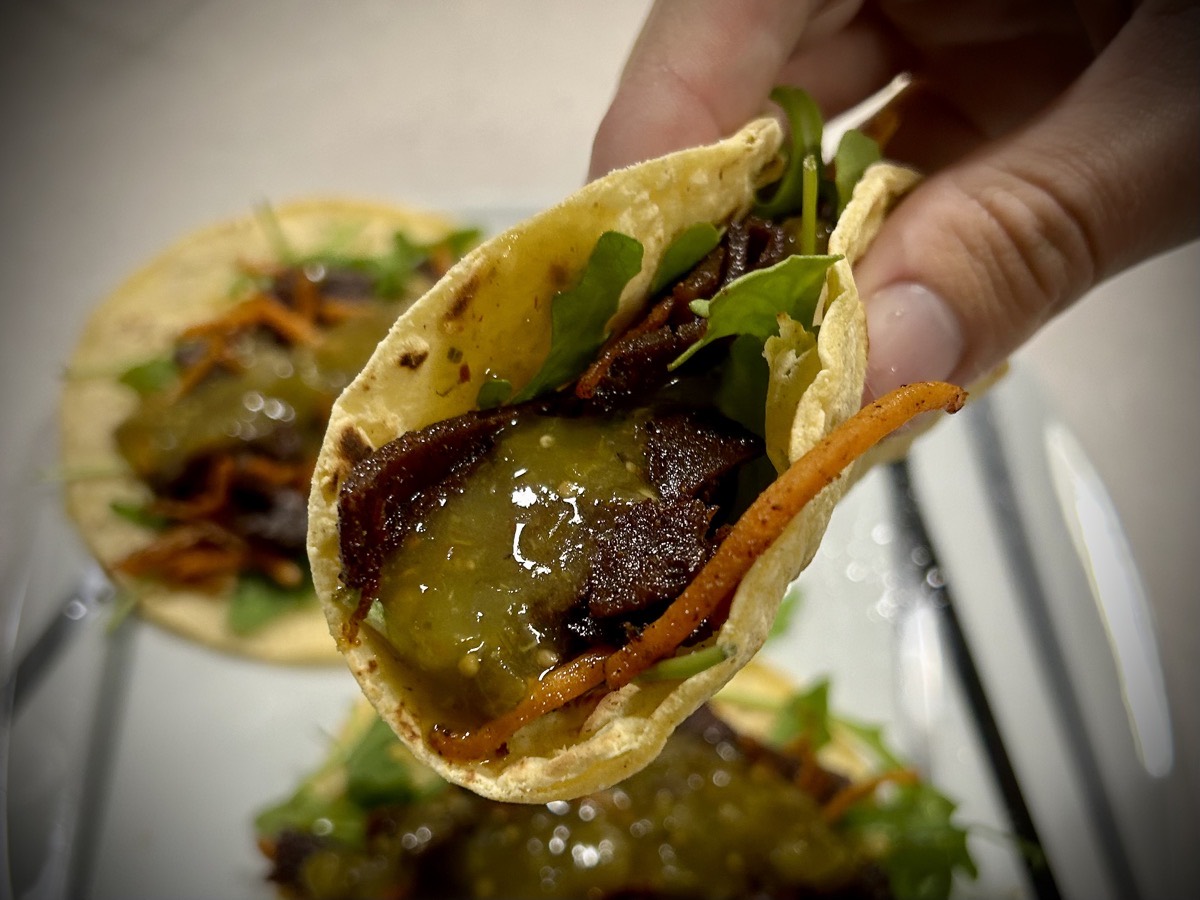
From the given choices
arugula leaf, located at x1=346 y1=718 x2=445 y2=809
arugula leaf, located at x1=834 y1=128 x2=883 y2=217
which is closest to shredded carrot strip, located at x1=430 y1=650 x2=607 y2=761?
arugula leaf, located at x1=834 y1=128 x2=883 y2=217

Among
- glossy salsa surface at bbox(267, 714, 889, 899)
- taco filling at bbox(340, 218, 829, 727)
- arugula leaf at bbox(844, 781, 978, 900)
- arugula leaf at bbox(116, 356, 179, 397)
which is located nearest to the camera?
taco filling at bbox(340, 218, 829, 727)

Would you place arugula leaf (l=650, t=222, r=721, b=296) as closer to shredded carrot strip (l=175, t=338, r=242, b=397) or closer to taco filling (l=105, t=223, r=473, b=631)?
taco filling (l=105, t=223, r=473, b=631)

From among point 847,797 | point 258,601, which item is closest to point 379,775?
point 258,601

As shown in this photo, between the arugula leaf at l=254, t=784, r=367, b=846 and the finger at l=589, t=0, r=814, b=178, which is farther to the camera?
the arugula leaf at l=254, t=784, r=367, b=846

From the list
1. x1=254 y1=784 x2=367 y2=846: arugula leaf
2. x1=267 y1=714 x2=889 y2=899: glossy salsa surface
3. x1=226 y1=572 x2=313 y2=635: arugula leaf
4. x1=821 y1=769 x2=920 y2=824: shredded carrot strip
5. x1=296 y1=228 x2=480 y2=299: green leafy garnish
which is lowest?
x1=821 y1=769 x2=920 y2=824: shredded carrot strip

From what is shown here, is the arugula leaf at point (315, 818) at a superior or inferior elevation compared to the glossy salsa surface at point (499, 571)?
inferior

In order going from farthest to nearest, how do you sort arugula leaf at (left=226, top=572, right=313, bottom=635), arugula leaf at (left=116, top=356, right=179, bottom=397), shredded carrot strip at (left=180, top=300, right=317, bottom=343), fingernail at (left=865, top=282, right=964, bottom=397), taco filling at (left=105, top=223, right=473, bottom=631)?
shredded carrot strip at (left=180, top=300, right=317, bottom=343), arugula leaf at (left=116, top=356, right=179, bottom=397), taco filling at (left=105, top=223, right=473, bottom=631), arugula leaf at (left=226, top=572, right=313, bottom=635), fingernail at (left=865, top=282, right=964, bottom=397)

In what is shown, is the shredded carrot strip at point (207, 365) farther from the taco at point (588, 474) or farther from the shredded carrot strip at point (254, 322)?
the taco at point (588, 474)

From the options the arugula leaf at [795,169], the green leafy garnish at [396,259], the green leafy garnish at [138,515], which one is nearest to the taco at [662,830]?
the green leafy garnish at [138,515]

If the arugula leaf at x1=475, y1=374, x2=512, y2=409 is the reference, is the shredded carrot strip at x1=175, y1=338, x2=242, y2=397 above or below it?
below
